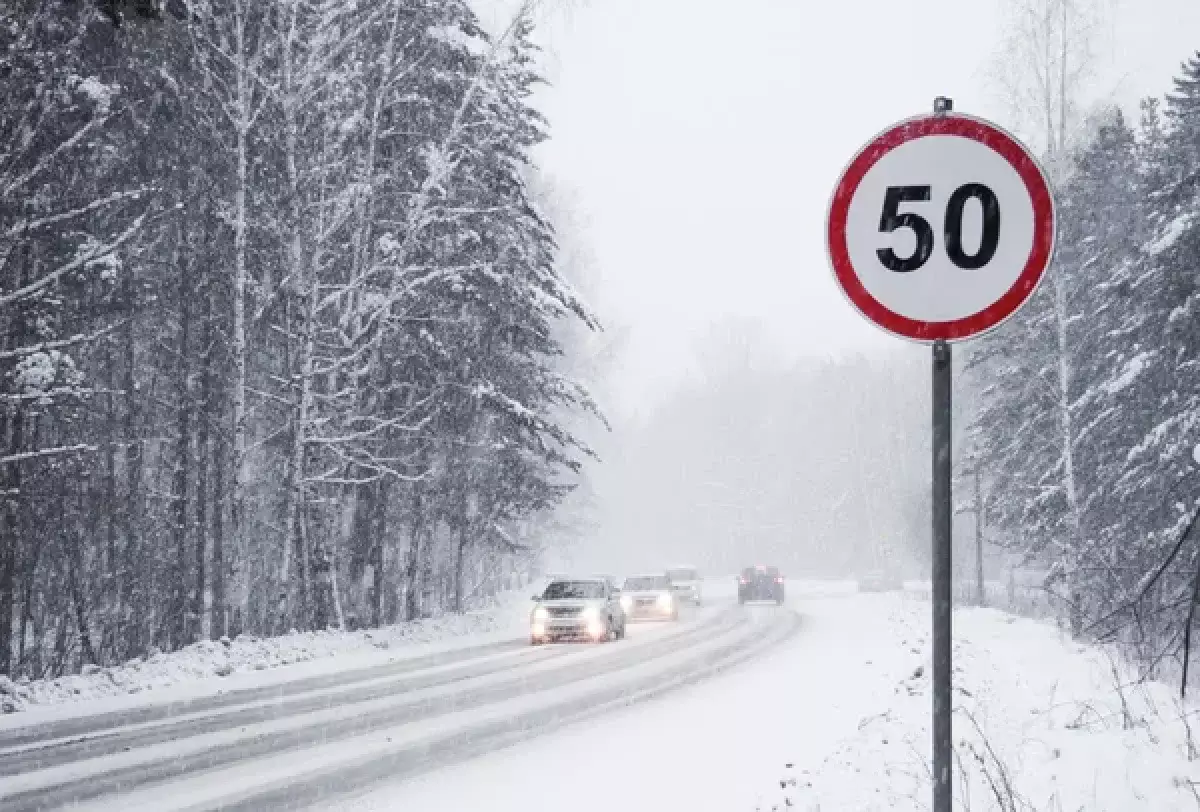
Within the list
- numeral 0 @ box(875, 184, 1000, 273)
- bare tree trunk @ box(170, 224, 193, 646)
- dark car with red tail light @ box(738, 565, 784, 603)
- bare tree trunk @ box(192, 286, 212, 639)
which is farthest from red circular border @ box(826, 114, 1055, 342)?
dark car with red tail light @ box(738, 565, 784, 603)

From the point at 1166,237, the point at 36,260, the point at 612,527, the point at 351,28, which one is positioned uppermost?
the point at 351,28

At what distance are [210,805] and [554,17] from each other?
19067 millimetres

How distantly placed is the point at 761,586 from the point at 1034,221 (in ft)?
141

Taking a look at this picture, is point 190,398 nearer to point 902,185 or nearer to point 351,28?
point 351,28

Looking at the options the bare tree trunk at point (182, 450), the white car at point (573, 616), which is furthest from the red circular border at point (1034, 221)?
the white car at point (573, 616)

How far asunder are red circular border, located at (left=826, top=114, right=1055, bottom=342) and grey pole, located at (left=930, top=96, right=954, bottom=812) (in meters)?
0.14

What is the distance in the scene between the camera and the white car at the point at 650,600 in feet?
117

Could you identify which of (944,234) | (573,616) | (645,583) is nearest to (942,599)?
(944,234)

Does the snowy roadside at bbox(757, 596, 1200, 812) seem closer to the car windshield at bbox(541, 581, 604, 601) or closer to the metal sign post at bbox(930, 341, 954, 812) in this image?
the metal sign post at bbox(930, 341, 954, 812)

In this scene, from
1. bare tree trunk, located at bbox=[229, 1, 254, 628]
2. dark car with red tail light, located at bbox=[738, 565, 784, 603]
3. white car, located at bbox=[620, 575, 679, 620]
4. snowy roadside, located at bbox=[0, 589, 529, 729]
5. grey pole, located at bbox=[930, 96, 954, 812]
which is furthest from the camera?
dark car with red tail light, located at bbox=[738, 565, 784, 603]

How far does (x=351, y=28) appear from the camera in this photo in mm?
21844

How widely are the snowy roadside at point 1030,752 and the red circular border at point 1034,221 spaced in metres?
2.89

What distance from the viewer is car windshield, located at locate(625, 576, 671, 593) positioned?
120 ft

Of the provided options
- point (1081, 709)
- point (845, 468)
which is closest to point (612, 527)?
point (845, 468)
